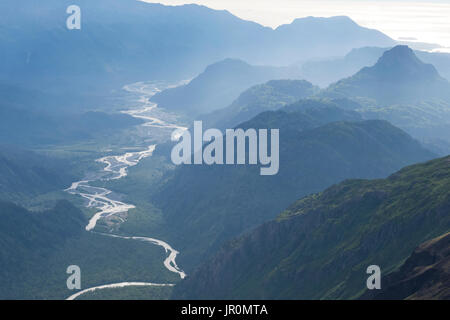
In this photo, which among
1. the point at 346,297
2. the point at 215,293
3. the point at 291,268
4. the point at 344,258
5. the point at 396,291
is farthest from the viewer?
the point at 215,293

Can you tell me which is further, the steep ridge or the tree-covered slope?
the tree-covered slope

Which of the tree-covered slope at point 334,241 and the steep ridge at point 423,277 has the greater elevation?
the tree-covered slope at point 334,241

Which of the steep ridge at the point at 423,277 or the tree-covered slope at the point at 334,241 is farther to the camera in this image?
the tree-covered slope at the point at 334,241

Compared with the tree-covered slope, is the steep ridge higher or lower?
lower

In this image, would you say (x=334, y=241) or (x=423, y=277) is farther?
(x=334, y=241)

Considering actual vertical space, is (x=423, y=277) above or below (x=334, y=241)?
below
